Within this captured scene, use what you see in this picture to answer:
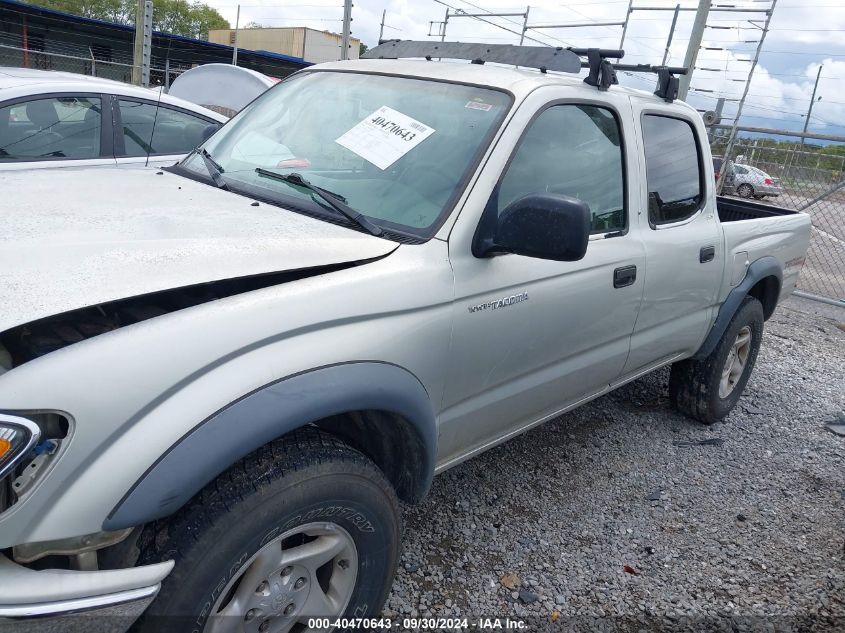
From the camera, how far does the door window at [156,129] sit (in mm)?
5301

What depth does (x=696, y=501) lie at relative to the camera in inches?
141

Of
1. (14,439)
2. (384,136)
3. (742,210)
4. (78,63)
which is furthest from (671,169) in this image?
(78,63)

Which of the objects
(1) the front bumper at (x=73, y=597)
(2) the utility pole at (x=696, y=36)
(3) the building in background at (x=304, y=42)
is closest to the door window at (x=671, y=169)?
(1) the front bumper at (x=73, y=597)

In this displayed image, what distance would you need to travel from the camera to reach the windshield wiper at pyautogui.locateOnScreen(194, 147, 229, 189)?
263cm

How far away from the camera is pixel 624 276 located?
3016 mm

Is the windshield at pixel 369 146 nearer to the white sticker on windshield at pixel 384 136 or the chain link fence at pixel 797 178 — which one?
the white sticker on windshield at pixel 384 136

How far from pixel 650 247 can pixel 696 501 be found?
1.38m

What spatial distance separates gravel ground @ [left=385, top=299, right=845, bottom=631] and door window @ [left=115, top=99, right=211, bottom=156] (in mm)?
3576

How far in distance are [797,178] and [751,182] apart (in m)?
0.80

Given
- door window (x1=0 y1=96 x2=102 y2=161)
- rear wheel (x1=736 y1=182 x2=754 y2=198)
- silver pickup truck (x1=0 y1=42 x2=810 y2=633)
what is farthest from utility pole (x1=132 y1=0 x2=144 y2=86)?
rear wheel (x1=736 y1=182 x2=754 y2=198)

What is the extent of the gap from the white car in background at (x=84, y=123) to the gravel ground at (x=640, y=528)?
285 cm

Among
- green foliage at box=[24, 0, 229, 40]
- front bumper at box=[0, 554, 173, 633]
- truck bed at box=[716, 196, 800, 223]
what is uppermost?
green foliage at box=[24, 0, 229, 40]

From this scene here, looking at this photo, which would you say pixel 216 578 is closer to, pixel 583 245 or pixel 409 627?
pixel 409 627

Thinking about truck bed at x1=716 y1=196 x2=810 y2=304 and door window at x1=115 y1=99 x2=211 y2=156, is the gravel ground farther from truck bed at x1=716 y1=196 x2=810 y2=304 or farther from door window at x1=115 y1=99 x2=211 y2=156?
door window at x1=115 y1=99 x2=211 y2=156
